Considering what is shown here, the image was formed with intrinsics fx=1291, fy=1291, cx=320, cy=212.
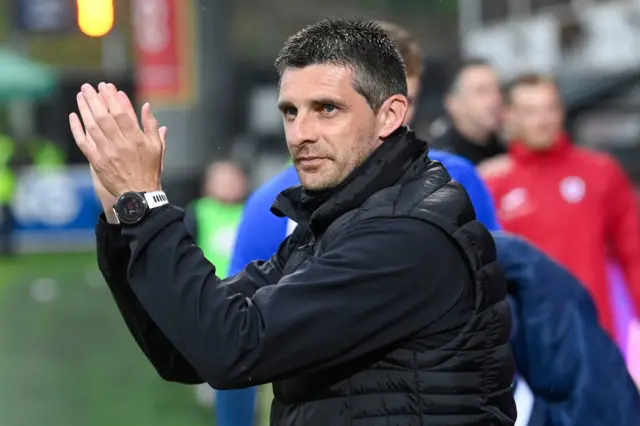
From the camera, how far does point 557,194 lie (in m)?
6.27

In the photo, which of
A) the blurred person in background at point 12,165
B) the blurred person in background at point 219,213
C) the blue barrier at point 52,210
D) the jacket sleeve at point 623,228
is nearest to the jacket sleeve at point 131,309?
the jacket sleeve at point 623,228

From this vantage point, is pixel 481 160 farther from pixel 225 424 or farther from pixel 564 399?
pixel 564 399

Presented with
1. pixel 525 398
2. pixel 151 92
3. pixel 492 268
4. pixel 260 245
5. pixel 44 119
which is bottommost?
pixel 44 119

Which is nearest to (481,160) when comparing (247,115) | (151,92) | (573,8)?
(151,92)

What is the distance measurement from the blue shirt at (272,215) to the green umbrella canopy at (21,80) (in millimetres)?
22509

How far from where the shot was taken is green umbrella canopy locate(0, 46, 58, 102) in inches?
1011

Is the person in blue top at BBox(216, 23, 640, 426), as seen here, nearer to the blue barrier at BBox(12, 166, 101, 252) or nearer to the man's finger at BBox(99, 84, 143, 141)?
the man's finger at BBox(99, 84, 143, 141)

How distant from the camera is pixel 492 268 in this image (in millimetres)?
2674

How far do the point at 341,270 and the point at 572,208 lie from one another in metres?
3.82

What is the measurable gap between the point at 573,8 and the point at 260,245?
19.9 m

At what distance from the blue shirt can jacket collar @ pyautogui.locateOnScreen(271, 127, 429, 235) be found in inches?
44.3

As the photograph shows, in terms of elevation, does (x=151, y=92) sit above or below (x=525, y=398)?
below

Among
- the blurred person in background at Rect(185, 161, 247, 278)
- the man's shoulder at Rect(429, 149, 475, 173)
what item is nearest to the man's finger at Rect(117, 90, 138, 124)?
the man's shoulder at Rect(429, 149, 475, 173)

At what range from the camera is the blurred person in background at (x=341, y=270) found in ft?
8.15
